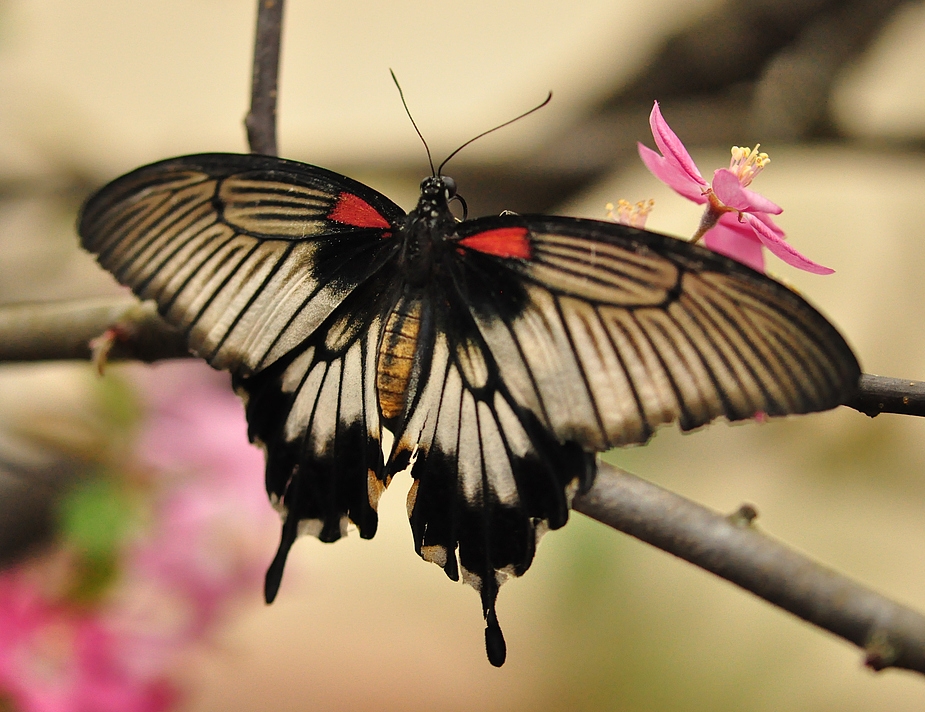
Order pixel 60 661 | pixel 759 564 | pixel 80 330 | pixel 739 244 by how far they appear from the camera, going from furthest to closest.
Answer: pixel 60 661, pixel 80 330, pixel 739 244, pixel 759 564

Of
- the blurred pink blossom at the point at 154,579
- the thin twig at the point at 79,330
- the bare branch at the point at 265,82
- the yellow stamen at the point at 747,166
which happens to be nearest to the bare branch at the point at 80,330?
the thin twig at the point at 79,330

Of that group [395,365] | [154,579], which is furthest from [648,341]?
[154,579]

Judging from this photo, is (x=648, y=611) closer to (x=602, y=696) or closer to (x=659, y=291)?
(x=602, y=696)

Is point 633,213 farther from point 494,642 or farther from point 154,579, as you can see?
point 154,579

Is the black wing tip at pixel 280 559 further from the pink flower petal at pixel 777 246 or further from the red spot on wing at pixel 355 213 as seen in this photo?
the pink flower petal at pixel 777 246

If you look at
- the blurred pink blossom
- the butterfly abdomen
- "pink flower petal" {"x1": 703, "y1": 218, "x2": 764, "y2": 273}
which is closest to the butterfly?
the butterfly abdomen

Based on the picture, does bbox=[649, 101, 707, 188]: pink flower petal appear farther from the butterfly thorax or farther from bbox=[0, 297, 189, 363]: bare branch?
bbox=[0, 297, 189, 363]: bare branch
